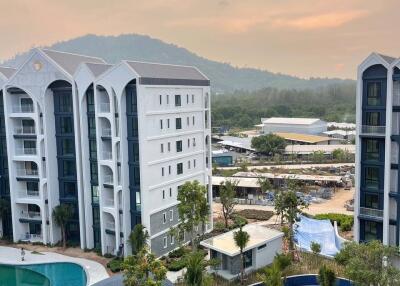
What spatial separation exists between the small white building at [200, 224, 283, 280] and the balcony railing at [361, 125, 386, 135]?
9.00m

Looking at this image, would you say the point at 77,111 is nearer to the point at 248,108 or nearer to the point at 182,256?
the point at 182,256

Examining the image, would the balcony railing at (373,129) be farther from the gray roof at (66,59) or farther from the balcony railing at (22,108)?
the balcony railing at (22,108)

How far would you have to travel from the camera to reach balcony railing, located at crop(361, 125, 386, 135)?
1087 inches

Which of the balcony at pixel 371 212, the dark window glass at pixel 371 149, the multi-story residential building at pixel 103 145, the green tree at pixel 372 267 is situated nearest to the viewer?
the green tree at pixel 372 267

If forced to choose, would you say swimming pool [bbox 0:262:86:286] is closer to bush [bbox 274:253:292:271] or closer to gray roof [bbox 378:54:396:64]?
bush [bbox 274:253:292:271]

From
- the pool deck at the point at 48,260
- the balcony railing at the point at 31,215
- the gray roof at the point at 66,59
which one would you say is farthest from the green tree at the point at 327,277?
the balcony railing at the point at 31,215

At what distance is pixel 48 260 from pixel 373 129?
24.8m

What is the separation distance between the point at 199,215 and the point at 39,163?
49.4ft

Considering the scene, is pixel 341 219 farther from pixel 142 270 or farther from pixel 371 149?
pixel 142 270

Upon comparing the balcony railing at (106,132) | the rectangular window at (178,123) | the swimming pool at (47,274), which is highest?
the rectangular window at (178,123)

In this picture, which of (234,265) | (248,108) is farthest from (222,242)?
(248,108)

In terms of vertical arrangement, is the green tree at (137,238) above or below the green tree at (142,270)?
below

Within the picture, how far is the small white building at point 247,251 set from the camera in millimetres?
28906

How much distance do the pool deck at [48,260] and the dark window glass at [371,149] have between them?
18978 millimetres
